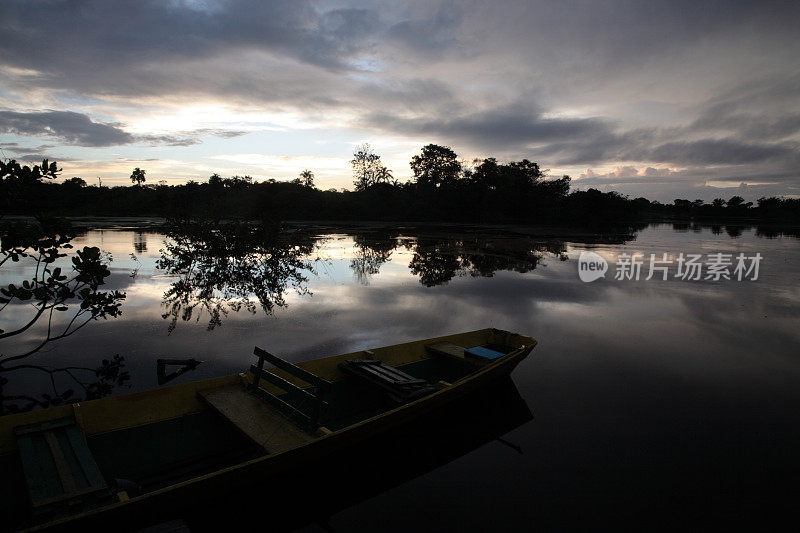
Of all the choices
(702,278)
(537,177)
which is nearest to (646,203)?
(537,177)

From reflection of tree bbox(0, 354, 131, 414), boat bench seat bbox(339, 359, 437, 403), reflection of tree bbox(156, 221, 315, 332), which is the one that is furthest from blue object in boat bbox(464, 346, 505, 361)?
reflection of tree bbox(156, 221, 315, 332)

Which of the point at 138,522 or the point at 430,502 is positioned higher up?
the point at 138,522

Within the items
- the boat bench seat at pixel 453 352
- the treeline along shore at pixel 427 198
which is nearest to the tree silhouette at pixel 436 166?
the treeline along shore at pixel 427 198

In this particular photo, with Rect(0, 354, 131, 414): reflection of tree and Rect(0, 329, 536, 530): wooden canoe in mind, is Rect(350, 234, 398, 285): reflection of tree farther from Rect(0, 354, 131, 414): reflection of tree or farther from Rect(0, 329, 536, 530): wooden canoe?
Rect(0, 329, 536, 530): wooden canoe

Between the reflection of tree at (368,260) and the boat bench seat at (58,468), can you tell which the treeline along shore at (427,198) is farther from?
the boat bench seat at (58,468)

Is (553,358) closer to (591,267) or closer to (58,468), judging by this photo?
(58,468)

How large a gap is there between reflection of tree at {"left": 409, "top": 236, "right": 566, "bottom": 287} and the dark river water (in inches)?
12.2

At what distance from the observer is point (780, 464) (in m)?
5.13

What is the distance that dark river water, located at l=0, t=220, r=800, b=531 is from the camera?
459 centimetres

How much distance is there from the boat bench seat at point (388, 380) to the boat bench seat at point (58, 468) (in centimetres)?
300

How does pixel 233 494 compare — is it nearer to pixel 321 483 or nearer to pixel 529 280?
pixel 321 483

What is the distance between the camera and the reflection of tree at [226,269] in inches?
452

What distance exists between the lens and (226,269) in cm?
1630

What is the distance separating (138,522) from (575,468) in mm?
4375
